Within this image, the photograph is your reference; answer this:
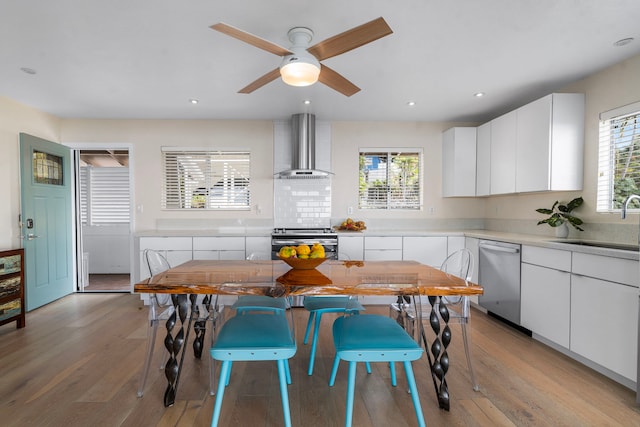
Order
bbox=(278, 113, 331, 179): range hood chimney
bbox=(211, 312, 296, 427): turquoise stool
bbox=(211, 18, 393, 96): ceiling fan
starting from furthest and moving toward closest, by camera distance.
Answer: bbox=(278, 113, 331, 179): range hood chimney, bbox=(211, 18, 393, 96): ceiling fan, bbox=(211, 312, 296, 427): turquoise stool

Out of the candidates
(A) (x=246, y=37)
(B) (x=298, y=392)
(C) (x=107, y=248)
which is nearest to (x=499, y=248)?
(B) (x=298, y=392)

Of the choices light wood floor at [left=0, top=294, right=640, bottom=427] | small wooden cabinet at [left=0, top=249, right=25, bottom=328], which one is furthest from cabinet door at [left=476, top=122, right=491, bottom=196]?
small wooden cabinet at [left=0, top=249, right=25, bottom=328]

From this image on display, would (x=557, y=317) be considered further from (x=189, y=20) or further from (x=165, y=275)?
(x=189, y=20)

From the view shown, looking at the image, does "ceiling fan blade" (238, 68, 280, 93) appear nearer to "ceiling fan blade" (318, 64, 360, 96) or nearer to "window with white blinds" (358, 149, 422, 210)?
"ceiling fan blade" (318, 64, 360, 96)

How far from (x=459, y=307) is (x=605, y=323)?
39.6 inches

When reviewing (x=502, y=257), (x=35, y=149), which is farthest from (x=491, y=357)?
(x=35, y=149)

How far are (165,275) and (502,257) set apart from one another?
3103 mm

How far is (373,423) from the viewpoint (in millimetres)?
1761

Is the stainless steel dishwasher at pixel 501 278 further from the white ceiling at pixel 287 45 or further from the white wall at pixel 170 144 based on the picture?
the white wall at pixel 170 144

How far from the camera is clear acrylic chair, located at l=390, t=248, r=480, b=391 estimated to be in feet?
6.89

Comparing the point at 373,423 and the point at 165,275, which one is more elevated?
the point at 165,275

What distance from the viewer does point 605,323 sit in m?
2.22

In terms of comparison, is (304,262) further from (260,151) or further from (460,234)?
(260,151)

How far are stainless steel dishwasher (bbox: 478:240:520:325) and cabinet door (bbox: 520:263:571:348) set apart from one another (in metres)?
0.09
